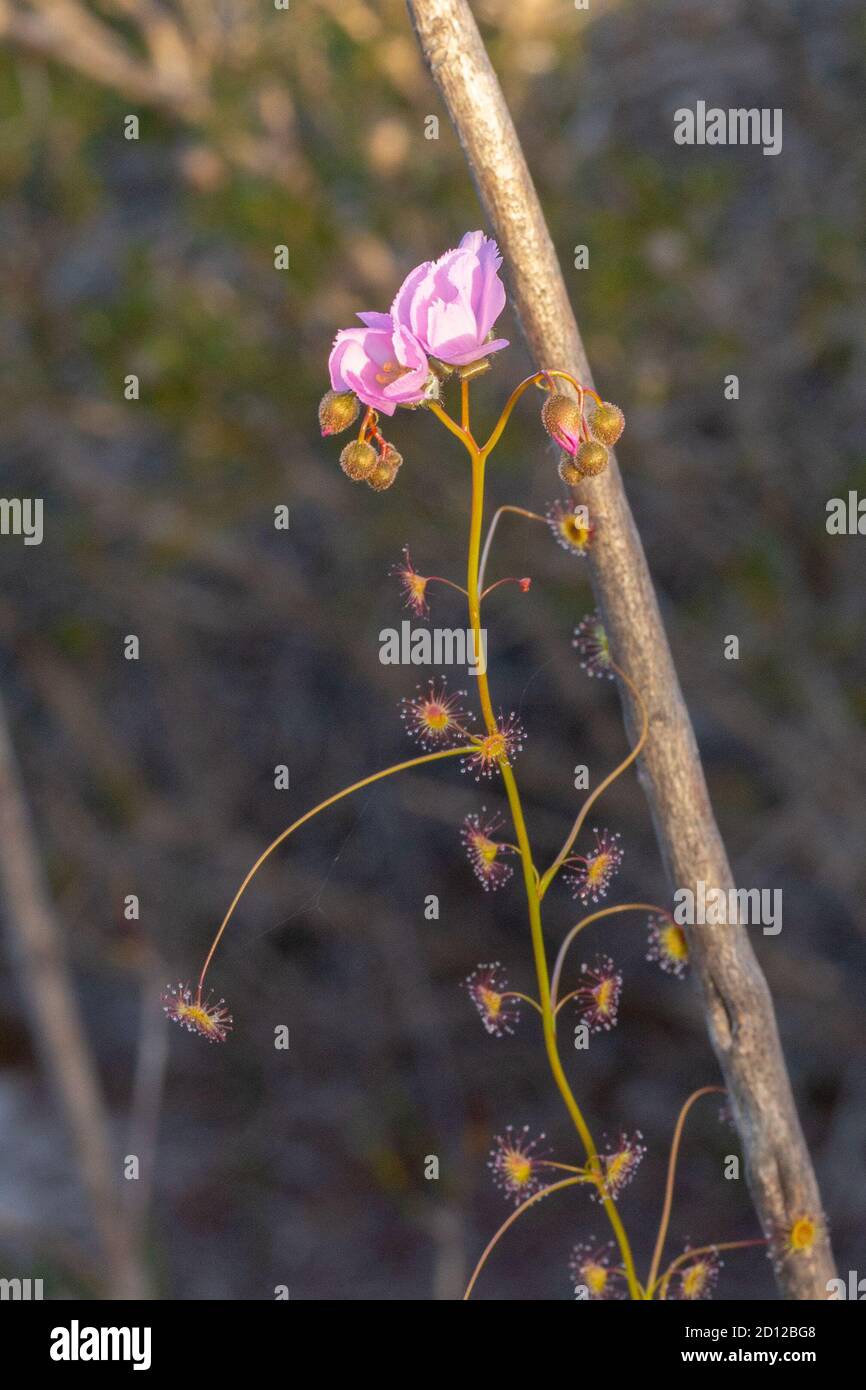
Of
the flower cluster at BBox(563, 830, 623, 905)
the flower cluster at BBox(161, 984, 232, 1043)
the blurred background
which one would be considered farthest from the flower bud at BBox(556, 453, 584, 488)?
the blurred background

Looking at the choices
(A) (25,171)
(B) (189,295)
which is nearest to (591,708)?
(B) (189,295)

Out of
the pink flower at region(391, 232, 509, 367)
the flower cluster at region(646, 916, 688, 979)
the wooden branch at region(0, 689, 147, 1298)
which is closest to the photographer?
the pink flower at region(391, 232, 509, 367)

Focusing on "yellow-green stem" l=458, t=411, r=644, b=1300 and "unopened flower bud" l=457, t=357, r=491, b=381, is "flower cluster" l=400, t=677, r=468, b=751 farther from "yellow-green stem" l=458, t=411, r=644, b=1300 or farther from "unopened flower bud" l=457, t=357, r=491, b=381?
"unopened flower bud" l=457, t=357, r=491, b=381

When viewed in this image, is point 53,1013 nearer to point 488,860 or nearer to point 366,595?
point 366,595

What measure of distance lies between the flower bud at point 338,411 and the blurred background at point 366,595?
4.31ft

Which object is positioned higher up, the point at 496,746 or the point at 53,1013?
the point at 53,1013

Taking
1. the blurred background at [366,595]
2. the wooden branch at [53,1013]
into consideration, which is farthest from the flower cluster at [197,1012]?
the wooden branch at [53,1013]

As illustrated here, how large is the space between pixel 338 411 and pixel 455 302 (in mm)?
64

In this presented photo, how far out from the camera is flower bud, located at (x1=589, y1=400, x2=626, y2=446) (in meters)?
0.56

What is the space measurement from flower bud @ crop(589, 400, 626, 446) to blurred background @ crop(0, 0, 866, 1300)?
4.38ft

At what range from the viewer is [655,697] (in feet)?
2.00

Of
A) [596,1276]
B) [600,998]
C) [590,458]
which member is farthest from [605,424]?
[596,1276]

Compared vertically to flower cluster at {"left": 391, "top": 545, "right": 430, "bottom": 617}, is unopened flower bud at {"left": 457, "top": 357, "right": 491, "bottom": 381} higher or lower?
higher

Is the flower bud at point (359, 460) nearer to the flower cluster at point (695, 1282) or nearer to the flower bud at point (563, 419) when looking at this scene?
the flower bud at point (563, 419)
